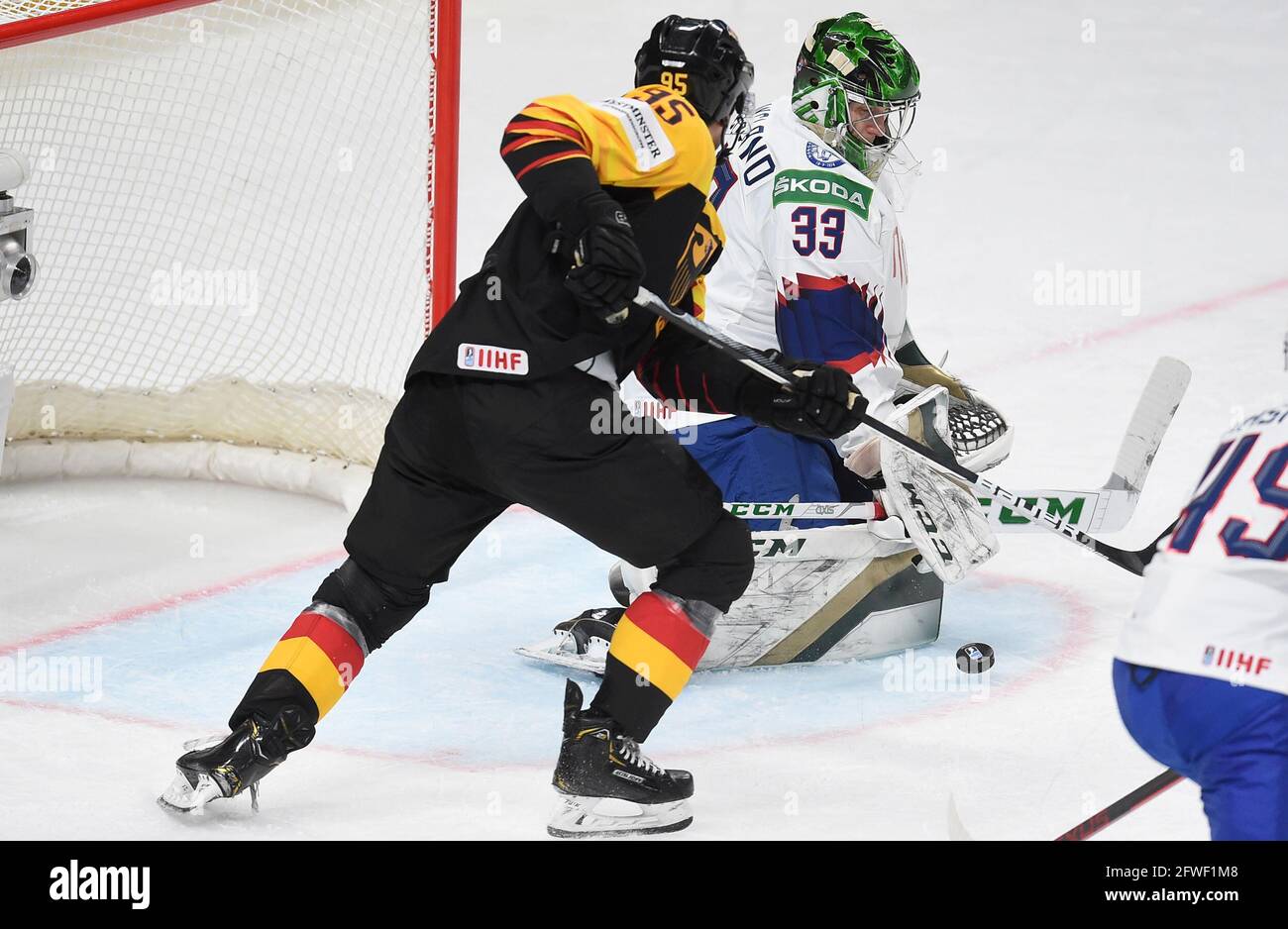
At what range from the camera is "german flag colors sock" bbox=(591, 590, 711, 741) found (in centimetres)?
266

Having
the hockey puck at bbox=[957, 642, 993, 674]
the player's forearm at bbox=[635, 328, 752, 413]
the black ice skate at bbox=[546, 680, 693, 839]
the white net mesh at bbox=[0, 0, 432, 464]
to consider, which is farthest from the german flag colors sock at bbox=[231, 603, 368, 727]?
the white net mesh at bbox=[0, 0, 432, 464]

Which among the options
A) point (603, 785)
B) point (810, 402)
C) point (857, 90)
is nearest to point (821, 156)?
point (857, 90)

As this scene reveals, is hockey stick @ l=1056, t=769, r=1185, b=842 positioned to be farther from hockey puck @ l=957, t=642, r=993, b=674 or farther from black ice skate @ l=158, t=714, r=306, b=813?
black ice skate @ l=158, t=714, r=306, b=813

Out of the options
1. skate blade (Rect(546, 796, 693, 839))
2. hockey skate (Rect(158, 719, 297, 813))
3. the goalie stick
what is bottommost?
skate blade (Rect(546, 796, 693, 839))

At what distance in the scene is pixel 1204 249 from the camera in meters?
5.78

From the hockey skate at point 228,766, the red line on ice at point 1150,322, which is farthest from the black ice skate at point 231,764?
the red line on ice at point 1150,322

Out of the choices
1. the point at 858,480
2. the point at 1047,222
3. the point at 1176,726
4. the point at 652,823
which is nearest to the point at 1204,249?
the point at 1047,222

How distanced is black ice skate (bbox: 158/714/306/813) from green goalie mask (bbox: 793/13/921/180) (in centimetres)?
151

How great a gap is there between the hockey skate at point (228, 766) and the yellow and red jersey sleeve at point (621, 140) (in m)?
0.91

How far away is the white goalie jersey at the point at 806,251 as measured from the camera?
10.7 feet

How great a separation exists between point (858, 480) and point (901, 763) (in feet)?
2.42

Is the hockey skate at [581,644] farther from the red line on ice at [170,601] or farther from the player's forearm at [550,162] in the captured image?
the player's forearm at [550,162]

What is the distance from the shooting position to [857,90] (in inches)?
130

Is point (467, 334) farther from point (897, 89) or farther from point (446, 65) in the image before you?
point (446, 65)
